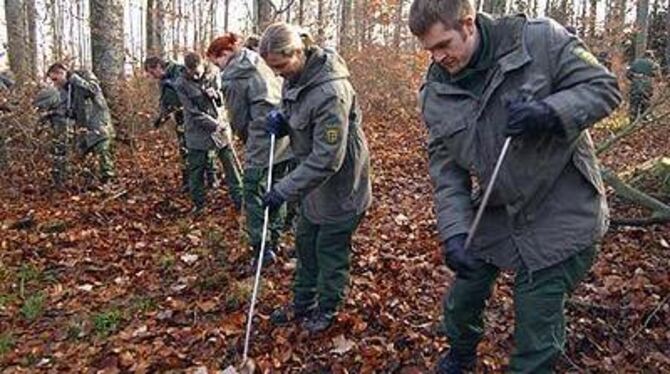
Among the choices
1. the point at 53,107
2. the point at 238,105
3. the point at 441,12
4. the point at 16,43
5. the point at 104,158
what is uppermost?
the point at 441,12

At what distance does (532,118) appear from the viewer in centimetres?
255

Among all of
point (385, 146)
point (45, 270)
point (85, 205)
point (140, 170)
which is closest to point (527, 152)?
point (45, 270)

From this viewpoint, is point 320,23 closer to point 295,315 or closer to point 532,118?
point 295,315

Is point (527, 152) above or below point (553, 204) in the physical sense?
above

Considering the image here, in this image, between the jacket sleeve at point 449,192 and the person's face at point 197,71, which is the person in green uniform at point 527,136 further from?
the person's face at point 197,71

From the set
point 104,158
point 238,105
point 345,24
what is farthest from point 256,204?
point 345,24

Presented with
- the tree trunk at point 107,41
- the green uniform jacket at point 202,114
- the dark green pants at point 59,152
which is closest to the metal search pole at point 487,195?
the green uniform jacket at point 202,114

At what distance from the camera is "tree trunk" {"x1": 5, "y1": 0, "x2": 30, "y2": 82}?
12.5 meters

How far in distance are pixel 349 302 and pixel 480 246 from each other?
1.99m

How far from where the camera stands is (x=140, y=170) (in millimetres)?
10547

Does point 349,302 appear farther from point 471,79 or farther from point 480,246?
point 471,79

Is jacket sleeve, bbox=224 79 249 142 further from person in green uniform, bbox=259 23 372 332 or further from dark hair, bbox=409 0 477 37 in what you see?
dark hair, bbox=409 0 477 37

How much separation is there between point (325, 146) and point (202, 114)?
164 inches

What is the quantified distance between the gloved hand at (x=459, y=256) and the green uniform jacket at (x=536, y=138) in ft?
0.14
